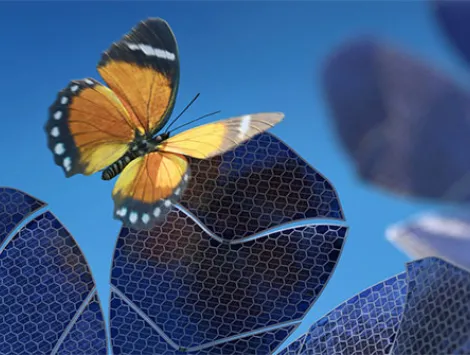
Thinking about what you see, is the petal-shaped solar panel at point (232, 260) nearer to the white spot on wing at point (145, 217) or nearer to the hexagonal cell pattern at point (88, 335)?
the hexagonal cell pattern at point (88, 335)

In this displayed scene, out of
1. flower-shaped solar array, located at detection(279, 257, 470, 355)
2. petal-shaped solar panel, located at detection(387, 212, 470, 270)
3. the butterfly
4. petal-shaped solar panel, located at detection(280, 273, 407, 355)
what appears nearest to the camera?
petal-shaped solar panel, located at detection(387, 212, 470, 270)

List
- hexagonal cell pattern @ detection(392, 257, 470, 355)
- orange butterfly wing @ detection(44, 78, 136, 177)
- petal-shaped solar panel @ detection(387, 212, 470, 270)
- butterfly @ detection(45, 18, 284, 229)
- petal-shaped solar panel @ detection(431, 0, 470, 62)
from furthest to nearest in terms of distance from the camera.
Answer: orange butterfly wing @ detection(44, 78, 136, 177) → butterfly @ detection(45, 18, 284, 229) → hexagonal cell pattern @ detection(392, 257, 470, 355) → petal-shaped solar panel @ detection(387, 212, 470, 270) → petal-shaped solar panel @ detection(431, 0, 470, 62)

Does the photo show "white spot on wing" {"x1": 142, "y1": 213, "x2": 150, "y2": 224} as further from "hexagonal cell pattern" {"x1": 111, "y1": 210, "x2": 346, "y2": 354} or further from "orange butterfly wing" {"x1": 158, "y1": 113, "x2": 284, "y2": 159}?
"hexagonal cell pattern" {"x1": 111, "y1": 210, "x2": 346, "y2": 354}

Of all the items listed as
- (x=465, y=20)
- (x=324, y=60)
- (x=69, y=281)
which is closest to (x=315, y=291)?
(x=69, y=281)

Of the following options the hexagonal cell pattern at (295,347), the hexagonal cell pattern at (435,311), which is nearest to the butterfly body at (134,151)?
the hexagonal cell pattern at (295,347)

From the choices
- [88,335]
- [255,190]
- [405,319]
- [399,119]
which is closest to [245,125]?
[255,190]

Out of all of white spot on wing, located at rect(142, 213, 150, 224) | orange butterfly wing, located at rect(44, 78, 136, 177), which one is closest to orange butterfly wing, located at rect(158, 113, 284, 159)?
orange butterfly wing, located at rect(44, 78, 136, 177)

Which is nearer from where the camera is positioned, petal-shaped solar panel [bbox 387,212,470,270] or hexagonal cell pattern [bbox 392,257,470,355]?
petal-shaped solar panel [bbox 387,212,470,270]
